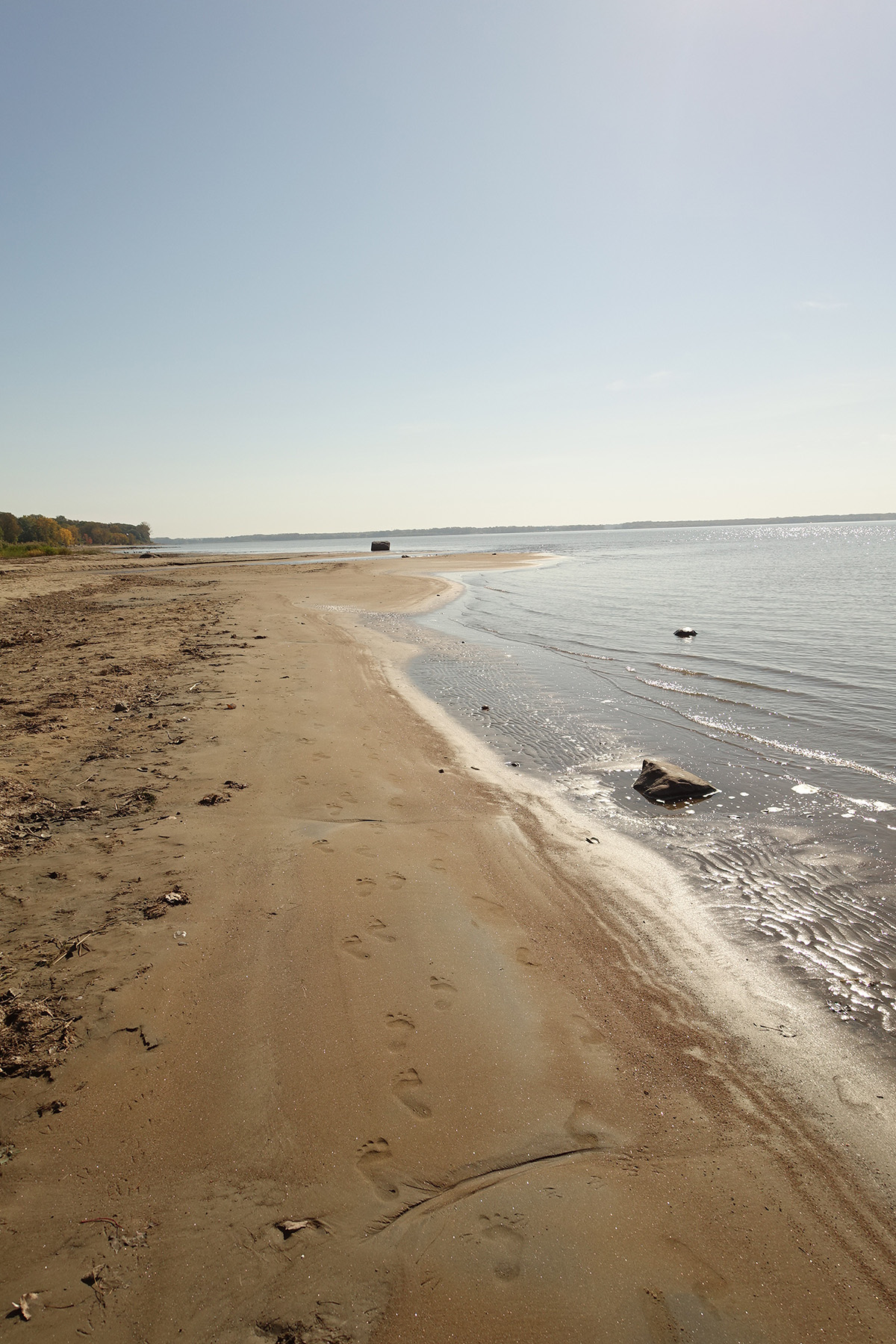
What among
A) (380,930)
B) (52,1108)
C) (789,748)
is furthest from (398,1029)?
(789,748)

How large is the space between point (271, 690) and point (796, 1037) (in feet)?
28.9

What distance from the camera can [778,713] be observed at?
11234 millimetres

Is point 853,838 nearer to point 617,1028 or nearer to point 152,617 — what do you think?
point 617,1028

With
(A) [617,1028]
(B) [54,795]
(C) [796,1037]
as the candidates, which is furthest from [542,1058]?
(B) [54,795]

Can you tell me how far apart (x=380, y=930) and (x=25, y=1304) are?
2.58m

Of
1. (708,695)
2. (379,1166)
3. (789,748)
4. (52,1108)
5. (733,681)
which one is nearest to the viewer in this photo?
(379,1166)

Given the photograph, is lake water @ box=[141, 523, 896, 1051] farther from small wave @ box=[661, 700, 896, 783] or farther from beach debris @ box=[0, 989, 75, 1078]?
beach debris @ box=[0, 989, 75, 1078]

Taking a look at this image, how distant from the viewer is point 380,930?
4516 millimetres

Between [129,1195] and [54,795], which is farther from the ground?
[54,795]

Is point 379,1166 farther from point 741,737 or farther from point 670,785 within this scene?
point 741,737

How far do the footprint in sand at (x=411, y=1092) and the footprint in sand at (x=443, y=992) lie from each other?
54 centimetres

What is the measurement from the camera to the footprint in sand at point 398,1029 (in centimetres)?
349

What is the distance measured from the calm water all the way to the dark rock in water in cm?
22

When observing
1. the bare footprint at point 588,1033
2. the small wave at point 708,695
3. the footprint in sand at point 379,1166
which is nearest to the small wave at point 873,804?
the small wave at point 708,695
